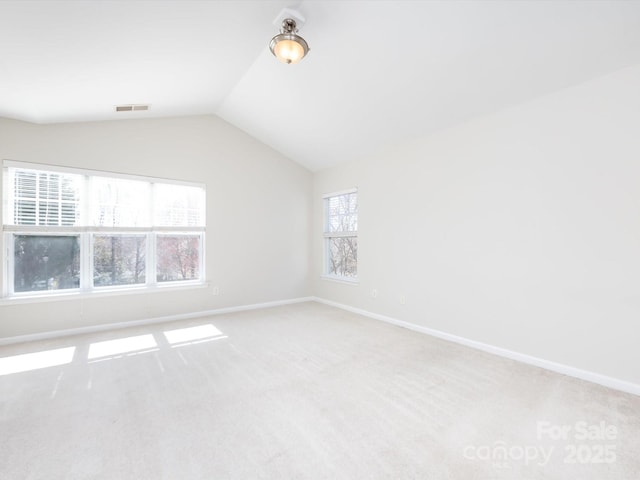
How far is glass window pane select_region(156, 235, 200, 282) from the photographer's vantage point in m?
4.49

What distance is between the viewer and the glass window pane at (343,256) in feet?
17.0

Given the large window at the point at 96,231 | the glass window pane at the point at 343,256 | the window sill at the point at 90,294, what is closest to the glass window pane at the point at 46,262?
the large window at the point at 96,231

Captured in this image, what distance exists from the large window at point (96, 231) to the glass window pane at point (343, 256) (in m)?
2.32

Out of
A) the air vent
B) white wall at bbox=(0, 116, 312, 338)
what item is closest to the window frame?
white wall at bbox=(0, 116, 312, 338)

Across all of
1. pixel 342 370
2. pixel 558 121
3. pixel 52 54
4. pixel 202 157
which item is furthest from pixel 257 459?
Result: pixel 202 157

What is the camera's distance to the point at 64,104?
322 centimetres

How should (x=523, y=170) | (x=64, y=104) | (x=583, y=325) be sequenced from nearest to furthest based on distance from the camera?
(x=583, y=325), (x=523, y=170), (x=64, y=104)

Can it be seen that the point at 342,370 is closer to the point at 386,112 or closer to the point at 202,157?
the point at 386,112

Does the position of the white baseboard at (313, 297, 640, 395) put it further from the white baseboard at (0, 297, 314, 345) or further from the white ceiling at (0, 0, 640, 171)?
the white ceiling at (0, 0, 640, 171)

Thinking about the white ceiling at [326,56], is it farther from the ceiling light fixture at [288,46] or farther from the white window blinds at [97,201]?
the white window blinds at [97,201]

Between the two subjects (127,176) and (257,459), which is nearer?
(257,459)

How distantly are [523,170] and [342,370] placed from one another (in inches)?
105

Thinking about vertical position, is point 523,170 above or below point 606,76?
below

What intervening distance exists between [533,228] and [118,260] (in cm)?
511
